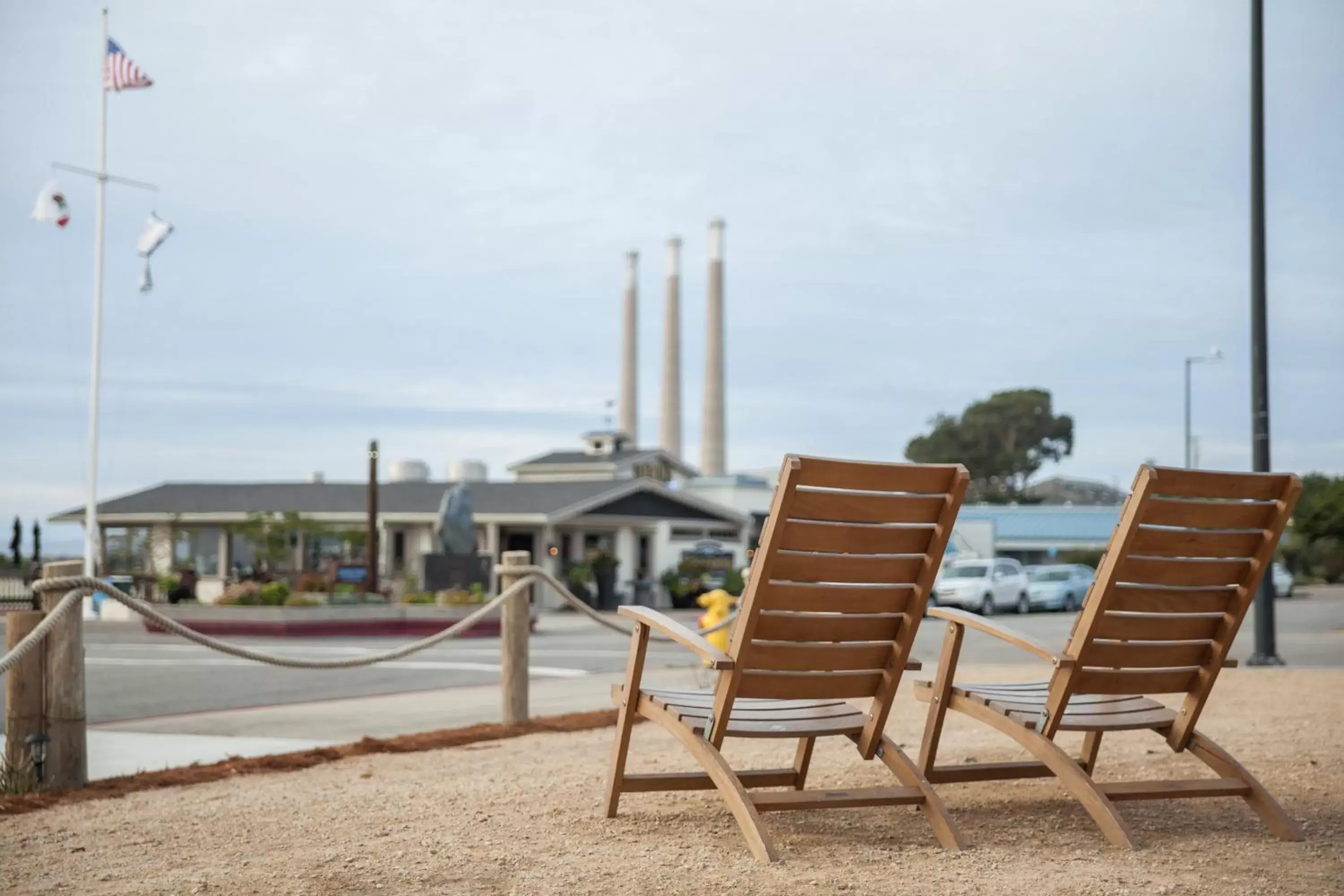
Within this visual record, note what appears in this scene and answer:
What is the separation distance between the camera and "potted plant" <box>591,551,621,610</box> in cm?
3581

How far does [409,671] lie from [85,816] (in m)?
9.42

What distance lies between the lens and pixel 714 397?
251 feet

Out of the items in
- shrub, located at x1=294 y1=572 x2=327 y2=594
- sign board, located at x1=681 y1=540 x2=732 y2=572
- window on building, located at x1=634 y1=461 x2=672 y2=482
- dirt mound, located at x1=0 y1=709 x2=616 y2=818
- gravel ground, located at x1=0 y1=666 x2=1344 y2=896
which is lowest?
sign board, located at x1=681 y1=540 x2=732 y2=572

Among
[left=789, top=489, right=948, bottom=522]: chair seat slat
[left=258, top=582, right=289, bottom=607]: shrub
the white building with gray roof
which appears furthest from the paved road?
the white building with gray roof

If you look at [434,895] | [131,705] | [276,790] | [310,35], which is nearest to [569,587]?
[310,35]

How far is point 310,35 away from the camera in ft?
92.3

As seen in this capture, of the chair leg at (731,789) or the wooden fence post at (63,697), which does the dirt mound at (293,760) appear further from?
the chair leg at (731,789)

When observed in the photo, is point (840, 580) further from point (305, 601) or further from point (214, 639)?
point (305, 601)

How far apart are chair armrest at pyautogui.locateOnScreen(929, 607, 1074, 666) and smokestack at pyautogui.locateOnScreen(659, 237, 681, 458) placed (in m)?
72.4

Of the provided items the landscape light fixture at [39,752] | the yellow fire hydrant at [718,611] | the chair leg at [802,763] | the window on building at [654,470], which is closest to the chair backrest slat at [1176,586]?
the chair leg at [802,763]

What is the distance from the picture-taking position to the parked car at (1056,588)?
3566cm

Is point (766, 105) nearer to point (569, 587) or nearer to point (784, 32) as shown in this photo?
point (784, 32)

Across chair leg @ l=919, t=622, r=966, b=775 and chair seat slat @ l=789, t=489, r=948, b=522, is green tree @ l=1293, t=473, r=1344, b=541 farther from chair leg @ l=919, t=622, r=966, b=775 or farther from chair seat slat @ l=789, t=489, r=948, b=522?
chair seat slat @ l=789, t=489, r=948, b=522

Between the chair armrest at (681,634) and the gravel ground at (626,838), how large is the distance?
1.98 ft
